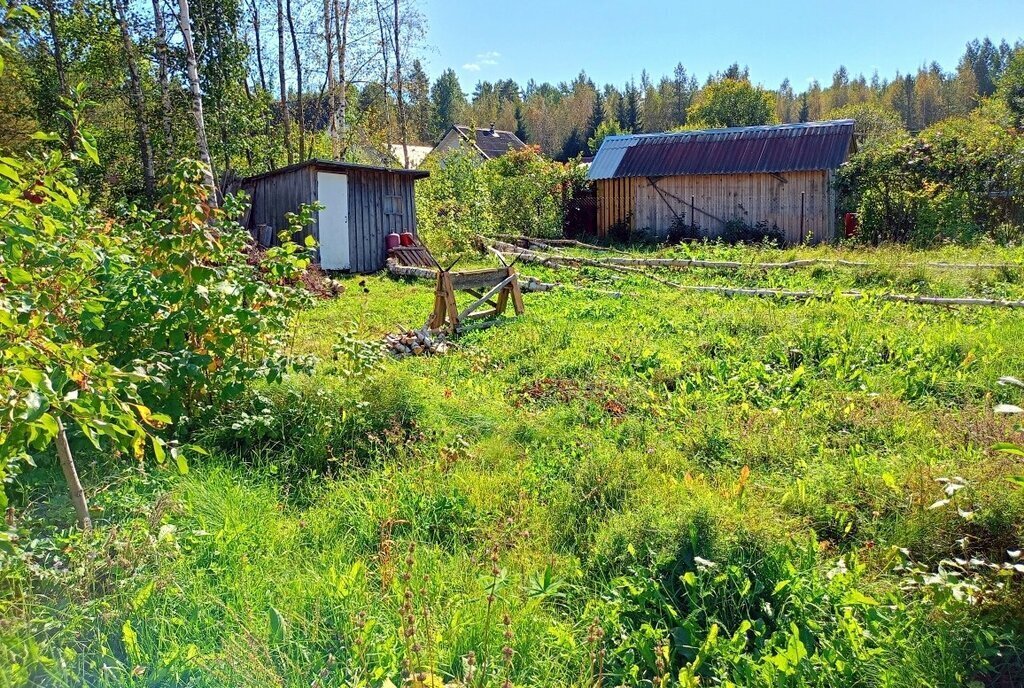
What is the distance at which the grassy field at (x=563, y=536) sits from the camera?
2602mm

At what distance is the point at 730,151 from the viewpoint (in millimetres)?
20938

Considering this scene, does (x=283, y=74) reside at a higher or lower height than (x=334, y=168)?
higher

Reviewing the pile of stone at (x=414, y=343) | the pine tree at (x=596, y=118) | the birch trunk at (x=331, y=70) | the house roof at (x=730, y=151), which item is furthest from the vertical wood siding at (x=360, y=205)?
the pine tree at (x=596, y=118)

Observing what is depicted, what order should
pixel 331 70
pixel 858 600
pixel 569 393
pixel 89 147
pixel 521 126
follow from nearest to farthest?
1. pixel 89 147
2. pixel 858 600
3. pixel 569 393
4. pixel 331 70
5. pixel 521 126

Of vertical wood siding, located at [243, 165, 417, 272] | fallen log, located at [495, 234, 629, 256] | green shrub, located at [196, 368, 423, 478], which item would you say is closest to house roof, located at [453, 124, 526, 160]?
fallen log, located at [495, 234, 629, 256]

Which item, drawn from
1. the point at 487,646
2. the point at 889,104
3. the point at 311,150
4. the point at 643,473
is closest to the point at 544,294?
the point at 643,473

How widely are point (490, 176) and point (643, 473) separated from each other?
18.1m

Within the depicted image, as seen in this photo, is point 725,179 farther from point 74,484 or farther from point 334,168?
point 74,484

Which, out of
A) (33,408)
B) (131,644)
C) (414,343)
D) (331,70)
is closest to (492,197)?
(331,70)

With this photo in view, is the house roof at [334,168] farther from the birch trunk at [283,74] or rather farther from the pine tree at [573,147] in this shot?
the pine tree at [573,147]

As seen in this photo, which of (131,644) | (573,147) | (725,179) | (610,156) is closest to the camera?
(131,644)

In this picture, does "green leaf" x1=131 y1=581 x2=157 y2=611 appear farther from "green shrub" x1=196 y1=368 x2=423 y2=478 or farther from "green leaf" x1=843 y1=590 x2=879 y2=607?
"green leaf" x1=843 y1=590 x2=879 y2=607

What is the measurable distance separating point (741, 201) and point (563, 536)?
61.5 feet

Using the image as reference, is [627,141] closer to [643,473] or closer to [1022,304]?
[1022,304]
